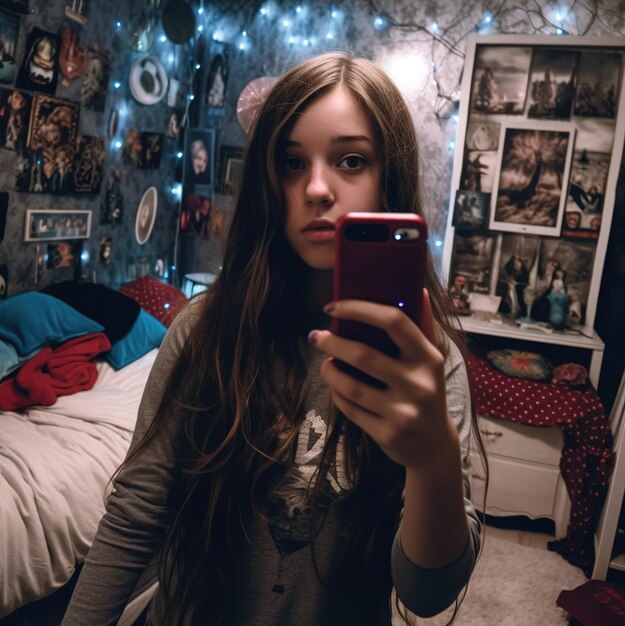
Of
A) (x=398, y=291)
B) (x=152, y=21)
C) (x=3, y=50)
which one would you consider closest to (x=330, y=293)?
(x=398, y=291)

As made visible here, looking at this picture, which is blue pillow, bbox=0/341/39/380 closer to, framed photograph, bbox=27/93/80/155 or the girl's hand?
→ framed photograph, bbox=27/93/80/155

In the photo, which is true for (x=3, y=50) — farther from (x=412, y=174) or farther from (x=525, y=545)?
(x=525, y=545)

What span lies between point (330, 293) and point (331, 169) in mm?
186

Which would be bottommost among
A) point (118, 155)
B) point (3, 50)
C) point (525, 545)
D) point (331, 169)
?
point (525, 545)

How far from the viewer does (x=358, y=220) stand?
450 mm

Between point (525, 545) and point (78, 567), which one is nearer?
point (78, 567)

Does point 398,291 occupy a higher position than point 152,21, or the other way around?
point 152,21

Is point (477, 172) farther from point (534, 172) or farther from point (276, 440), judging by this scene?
point (276, 440)

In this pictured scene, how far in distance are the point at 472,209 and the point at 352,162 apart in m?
2.13

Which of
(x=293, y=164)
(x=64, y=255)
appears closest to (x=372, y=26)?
(x=64, y=255)

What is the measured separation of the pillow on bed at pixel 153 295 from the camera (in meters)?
2.78

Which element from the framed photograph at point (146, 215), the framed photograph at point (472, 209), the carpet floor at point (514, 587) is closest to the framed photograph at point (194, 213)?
the framed photograph at point (146, 215)

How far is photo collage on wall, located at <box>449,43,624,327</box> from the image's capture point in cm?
255

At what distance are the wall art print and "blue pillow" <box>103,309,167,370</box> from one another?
38.9 inches
